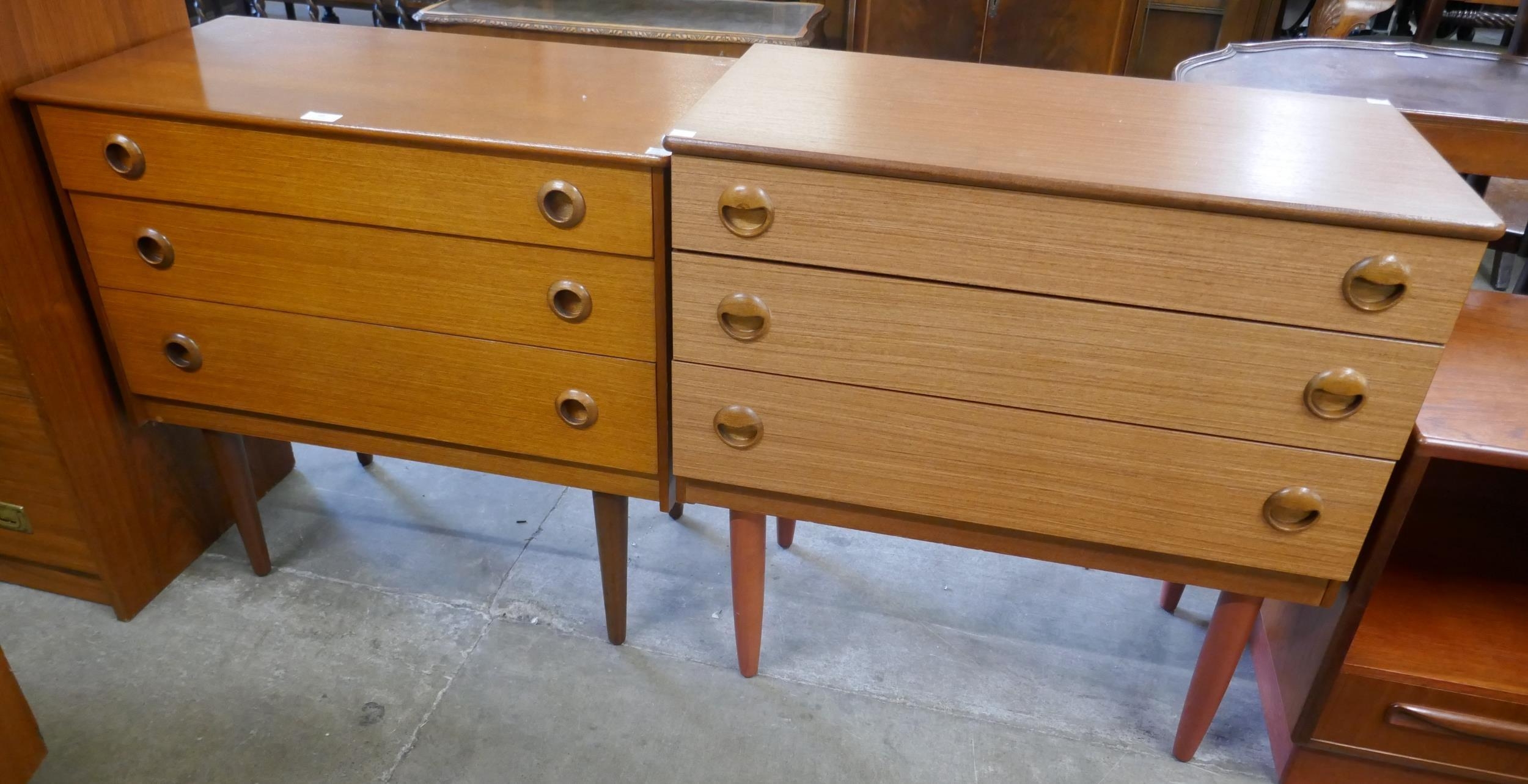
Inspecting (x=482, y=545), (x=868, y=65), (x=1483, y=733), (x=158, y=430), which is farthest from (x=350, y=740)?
(x=1483, y=733)

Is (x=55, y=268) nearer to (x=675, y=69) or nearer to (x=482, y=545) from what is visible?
(x=482, y=545)

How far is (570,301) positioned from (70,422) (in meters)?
0.78

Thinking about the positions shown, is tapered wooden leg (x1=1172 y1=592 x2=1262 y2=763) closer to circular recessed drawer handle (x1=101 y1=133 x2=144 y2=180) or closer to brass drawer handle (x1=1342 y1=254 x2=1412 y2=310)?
brass drawer handle (x1=1342 y1=254 x2=1412 y2=310)

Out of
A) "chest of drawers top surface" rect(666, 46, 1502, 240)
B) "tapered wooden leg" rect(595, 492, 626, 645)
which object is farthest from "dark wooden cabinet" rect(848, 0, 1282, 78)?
"tapered wooden leg" rect(595, 492, 626, 645)

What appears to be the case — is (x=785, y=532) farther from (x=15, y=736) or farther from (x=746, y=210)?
(x=15, y=736)

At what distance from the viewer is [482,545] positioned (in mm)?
1771

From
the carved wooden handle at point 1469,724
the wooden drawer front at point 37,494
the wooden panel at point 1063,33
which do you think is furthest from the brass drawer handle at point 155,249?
the wooden panel at point 1063,33

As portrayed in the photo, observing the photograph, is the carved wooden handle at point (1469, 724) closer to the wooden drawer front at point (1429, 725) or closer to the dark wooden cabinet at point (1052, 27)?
the wooden drawer front at point (1429, 725)

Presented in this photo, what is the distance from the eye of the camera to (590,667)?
154 centimetres

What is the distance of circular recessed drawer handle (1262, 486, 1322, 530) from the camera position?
1.14 metres

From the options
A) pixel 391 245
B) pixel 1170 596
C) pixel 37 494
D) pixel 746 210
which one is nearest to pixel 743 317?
pixel 746 210

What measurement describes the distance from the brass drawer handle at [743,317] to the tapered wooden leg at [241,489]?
84cm

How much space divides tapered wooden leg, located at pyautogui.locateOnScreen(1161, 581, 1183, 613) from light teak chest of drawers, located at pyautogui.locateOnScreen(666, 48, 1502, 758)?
12.5 inches

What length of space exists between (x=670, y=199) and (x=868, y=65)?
0.40 meters
